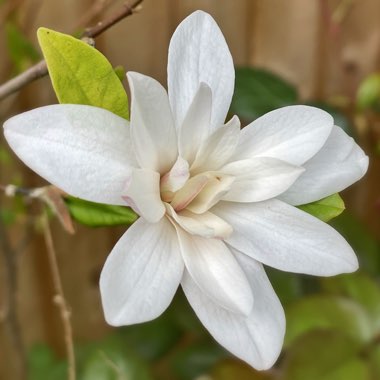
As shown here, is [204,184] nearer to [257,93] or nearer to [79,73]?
[79,73]

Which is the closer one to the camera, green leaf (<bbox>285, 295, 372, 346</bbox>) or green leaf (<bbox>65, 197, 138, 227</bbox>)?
green leaf (<bbox>65, 197, 138, 227</bbox>)

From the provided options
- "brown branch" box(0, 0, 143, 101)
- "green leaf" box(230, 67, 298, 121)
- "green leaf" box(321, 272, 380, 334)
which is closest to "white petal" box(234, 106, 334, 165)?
"brown branch" box(0, 0, 143, 101)

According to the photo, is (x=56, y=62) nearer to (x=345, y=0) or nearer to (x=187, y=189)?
(x=187, y=189)

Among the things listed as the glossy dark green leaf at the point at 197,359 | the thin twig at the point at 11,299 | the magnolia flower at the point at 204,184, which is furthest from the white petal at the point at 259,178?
the glossy dark green leaf at the point at 197,359

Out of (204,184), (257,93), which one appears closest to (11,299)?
(257,93)

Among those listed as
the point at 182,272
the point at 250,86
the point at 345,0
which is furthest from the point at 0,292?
the point at 182,272

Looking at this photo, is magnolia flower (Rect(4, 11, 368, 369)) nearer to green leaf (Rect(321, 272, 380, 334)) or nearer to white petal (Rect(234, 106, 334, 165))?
white petal (Rect(234, 106, 334, 165))

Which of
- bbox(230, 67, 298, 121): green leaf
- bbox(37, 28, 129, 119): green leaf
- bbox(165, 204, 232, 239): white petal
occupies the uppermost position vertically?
bbox(37, 28, 129, 119): green leaf

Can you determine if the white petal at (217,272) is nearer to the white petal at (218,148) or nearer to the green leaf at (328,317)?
the white petal at (218,148)
